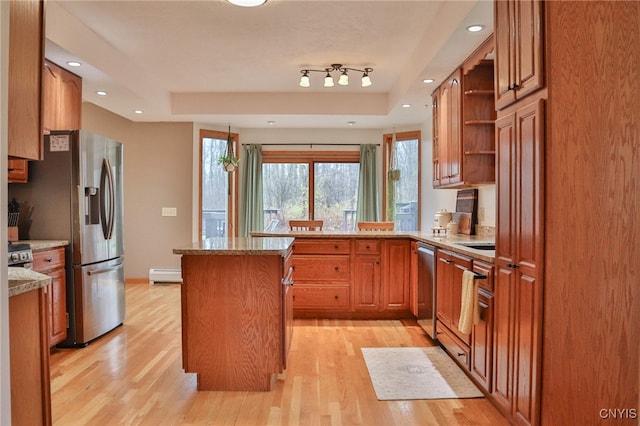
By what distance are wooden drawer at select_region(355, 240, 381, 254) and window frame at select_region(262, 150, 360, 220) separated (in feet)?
8.84

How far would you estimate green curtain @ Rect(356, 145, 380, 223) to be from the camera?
6914mm

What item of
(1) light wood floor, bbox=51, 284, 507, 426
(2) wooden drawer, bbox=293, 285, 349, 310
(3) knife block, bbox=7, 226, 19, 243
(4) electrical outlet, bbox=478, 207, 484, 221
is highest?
(4) electrical outlet, bbox=478, 207, 484, 221

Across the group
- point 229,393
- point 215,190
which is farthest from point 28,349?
point 215,190

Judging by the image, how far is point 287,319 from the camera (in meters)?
2.97

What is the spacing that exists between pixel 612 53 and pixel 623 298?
997 millimetres

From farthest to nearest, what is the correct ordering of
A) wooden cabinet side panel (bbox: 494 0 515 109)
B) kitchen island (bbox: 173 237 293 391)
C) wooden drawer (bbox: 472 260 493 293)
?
1. kitchen island (bbox: 173 237 293 391)
2. wooden drawer (bbox: 472 260 493 293)
3. wooden cabinet side panel (bbox: 494 0 515 109)

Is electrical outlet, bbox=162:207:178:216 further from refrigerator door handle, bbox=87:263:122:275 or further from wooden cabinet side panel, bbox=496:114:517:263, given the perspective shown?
Result: wooden cabinet side panel, bbox=496:114:517:263

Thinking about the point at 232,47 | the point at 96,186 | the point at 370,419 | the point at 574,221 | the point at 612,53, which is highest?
the point at 232,47

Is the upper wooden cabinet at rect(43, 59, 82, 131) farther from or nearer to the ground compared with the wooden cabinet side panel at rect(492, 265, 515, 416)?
farther from the ground

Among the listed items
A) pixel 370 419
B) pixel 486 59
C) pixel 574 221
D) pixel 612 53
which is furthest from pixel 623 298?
pixel 486 59

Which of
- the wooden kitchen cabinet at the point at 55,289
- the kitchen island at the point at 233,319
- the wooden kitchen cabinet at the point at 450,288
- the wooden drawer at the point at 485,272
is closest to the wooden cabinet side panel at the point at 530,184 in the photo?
the wooden drawer at the point at 485,272

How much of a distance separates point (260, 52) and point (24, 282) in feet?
10.7

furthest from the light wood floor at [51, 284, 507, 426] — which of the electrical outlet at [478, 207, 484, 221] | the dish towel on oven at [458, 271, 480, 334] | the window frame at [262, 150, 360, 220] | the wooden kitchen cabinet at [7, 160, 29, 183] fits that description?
the window frame at [262, 150, 360, 220]

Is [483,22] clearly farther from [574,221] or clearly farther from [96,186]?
[96,186]
